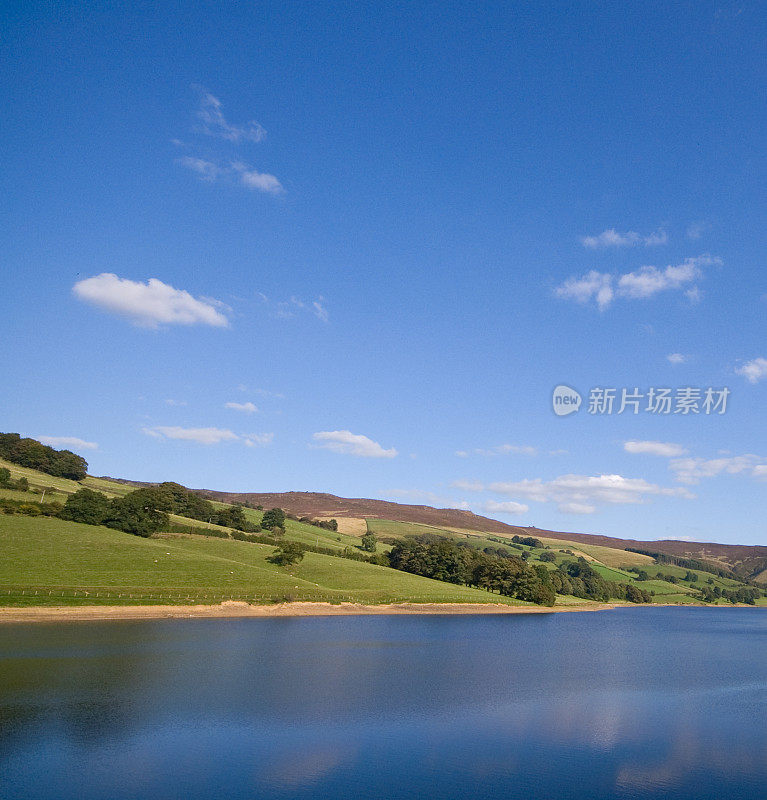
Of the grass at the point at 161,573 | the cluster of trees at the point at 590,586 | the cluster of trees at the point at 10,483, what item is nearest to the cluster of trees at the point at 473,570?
the grass at the point at 161,573

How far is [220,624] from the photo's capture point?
211ft

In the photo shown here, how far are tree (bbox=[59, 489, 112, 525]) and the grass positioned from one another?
8.00 feet

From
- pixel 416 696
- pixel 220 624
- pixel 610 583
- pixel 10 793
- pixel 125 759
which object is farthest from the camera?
pixel 610 583

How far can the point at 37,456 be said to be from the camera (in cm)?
12462

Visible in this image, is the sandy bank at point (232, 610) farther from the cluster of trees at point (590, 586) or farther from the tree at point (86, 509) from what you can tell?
the cluster of trees at point (590, 586)

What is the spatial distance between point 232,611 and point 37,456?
7989 cm

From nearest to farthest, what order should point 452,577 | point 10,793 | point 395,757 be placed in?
point 10,793
point 395,757
point 452,577

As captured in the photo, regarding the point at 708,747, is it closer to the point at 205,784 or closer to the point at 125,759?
the point at 205,784

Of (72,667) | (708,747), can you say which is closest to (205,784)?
(72,667)

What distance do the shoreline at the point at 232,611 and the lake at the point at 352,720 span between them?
14.0 ft

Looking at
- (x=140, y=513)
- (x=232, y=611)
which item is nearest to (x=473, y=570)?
(x=232, y=611)

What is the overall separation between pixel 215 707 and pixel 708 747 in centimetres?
2684

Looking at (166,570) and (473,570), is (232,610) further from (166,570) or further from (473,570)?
(473,570)

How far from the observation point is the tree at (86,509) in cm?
9094
